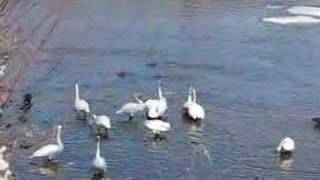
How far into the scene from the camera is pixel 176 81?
53.7ft

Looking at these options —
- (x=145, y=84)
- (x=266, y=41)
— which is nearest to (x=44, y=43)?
(x=145, y=84)

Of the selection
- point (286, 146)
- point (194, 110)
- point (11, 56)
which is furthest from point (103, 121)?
point (286, 146)

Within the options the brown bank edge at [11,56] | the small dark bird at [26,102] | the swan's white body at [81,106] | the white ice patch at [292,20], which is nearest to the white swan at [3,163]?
the brown bank edge at [11,56]

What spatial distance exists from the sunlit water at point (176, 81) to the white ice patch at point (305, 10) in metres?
0.28

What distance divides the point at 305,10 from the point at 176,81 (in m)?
6.79

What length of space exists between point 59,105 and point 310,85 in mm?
4214

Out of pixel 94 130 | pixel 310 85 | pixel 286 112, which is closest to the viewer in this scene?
pixel 94 130

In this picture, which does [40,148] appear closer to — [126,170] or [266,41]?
[126,170]

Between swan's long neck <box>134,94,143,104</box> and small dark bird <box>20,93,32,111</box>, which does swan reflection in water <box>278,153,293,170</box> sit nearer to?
swan's long neck <box>134,94,143,104</box>

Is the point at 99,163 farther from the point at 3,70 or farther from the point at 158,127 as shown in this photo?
the point at 3,70

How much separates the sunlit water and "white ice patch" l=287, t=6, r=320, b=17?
0.28 metres

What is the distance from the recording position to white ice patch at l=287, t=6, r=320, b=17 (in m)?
21.8

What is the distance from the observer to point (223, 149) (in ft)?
42.7

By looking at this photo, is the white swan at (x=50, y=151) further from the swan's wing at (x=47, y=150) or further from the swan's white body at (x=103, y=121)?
the swan's white body at (x=103, y=121)
